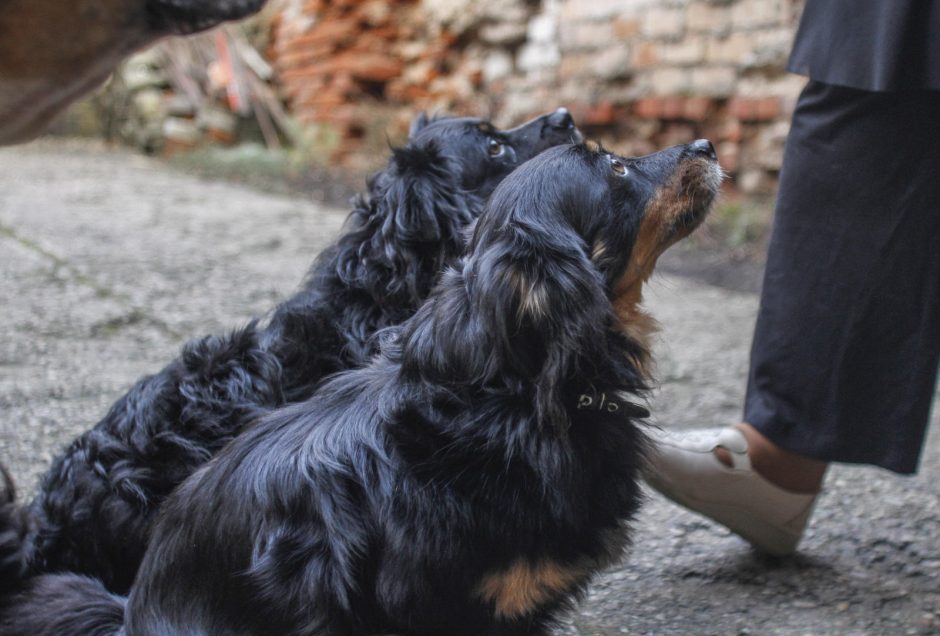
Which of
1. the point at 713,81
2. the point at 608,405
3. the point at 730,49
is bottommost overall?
the point at 713,81

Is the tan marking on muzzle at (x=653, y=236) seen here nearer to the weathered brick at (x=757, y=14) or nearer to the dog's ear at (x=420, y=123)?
the dog's ear at (x=420, y=123)

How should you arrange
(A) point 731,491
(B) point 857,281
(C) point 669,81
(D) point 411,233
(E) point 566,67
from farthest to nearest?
(E) point 566,67 → (C) point 669,81 → (D) point 411,233 → (A) point 731,491 → (B) point 857,281

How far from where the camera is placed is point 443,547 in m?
1.70

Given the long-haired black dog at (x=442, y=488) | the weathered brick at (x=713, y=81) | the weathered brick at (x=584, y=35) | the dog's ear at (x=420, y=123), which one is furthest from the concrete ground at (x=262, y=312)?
the weathered brick at (x=584, y=35)

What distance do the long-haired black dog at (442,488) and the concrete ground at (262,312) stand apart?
1.59ft

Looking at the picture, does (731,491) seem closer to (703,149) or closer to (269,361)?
(703,149)

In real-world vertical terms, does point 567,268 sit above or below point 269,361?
above

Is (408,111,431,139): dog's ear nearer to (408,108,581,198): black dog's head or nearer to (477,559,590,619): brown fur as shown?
(408,108,581,198): black dog's head

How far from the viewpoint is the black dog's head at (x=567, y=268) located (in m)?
1.73

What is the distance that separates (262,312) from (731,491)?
2.57 m

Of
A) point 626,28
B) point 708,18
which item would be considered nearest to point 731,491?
point 708,18

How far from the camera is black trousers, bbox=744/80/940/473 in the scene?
199cm

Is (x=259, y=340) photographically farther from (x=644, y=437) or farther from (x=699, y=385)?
(x=699, y=385)

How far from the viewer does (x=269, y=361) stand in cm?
238
